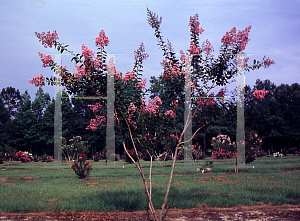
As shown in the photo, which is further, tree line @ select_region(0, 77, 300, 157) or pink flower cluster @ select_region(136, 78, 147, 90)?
tree line @ select_region(0, 77, 300, 157)

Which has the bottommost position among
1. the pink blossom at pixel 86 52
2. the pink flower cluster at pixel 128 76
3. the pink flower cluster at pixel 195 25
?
the pink flower cluster at pixel 128 76

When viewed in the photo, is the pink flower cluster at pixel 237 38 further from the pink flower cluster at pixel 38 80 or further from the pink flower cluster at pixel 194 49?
the pink flower cluster at pixel 38 80

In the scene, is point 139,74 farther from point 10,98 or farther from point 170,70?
point 10,98

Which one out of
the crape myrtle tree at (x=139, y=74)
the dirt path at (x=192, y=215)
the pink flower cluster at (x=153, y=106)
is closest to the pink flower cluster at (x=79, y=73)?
the crape myrtle tree at (x=139, y=74)

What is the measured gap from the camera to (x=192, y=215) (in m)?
6.88

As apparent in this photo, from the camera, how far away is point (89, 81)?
6.61m

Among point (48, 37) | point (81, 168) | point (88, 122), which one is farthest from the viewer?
point (88, 122)

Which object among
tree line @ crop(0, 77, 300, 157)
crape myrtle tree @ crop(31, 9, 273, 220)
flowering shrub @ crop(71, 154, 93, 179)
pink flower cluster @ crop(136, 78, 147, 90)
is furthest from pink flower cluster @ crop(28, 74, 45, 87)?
tree line @ crop(0, 77, 300, 157)

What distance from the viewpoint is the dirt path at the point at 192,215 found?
6652mm

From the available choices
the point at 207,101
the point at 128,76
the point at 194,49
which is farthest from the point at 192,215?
the point at 194,49

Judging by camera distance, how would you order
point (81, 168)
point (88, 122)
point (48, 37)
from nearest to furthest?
point (48, 37) < point (81, 168) < point (88, 122)

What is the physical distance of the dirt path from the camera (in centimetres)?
665

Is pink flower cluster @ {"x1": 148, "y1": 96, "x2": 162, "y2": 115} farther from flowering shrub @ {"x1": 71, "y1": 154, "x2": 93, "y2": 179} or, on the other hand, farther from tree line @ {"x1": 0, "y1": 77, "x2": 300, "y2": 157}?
tree line @ {"x1": 0, "y1": 77, "x2": 300, "y2": 157}

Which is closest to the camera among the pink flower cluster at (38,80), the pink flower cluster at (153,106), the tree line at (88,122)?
the pink flower cluster at (38,80)
